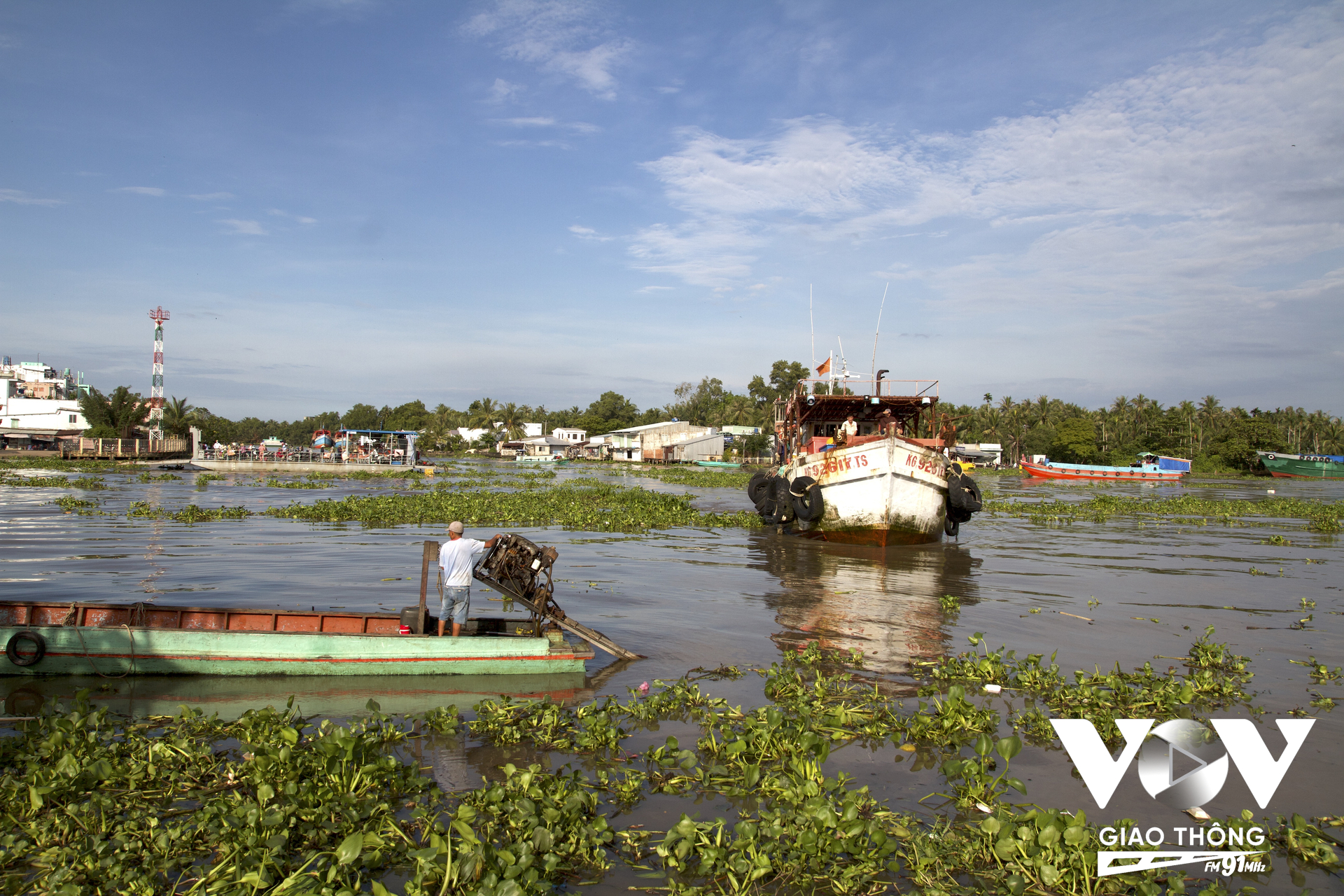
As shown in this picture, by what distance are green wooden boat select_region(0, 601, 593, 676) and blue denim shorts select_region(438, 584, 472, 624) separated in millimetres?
252

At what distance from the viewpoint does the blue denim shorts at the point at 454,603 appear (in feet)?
31.3

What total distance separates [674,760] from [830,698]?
8.12ft

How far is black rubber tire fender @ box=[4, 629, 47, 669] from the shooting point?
8.61 metres

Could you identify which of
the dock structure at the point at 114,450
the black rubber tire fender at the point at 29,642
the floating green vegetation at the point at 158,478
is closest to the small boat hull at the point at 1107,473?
the floating green vegetation at the point at 158,478

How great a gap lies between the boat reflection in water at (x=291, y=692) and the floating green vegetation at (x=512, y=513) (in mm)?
15989

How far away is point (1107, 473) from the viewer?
217 feet

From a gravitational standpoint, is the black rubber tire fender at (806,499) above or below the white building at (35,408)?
below

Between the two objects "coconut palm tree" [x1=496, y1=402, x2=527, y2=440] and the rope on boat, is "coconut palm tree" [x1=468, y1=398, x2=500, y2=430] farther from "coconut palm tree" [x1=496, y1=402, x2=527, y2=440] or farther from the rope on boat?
the rope on boat

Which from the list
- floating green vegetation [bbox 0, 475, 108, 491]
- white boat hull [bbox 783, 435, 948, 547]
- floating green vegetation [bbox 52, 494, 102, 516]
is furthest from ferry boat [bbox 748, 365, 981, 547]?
floating green vegetation [bbox 0, 475, 108, 491]

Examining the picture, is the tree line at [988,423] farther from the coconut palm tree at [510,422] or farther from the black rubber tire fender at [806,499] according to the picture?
the black rubber tire fender at [806,499]

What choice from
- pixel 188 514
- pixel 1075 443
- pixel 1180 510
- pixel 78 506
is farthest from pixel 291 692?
pixel 1075 443

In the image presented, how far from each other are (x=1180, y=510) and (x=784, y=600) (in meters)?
28.1

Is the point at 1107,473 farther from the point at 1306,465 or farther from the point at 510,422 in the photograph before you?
the point at 510,422

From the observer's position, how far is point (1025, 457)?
10069cm
